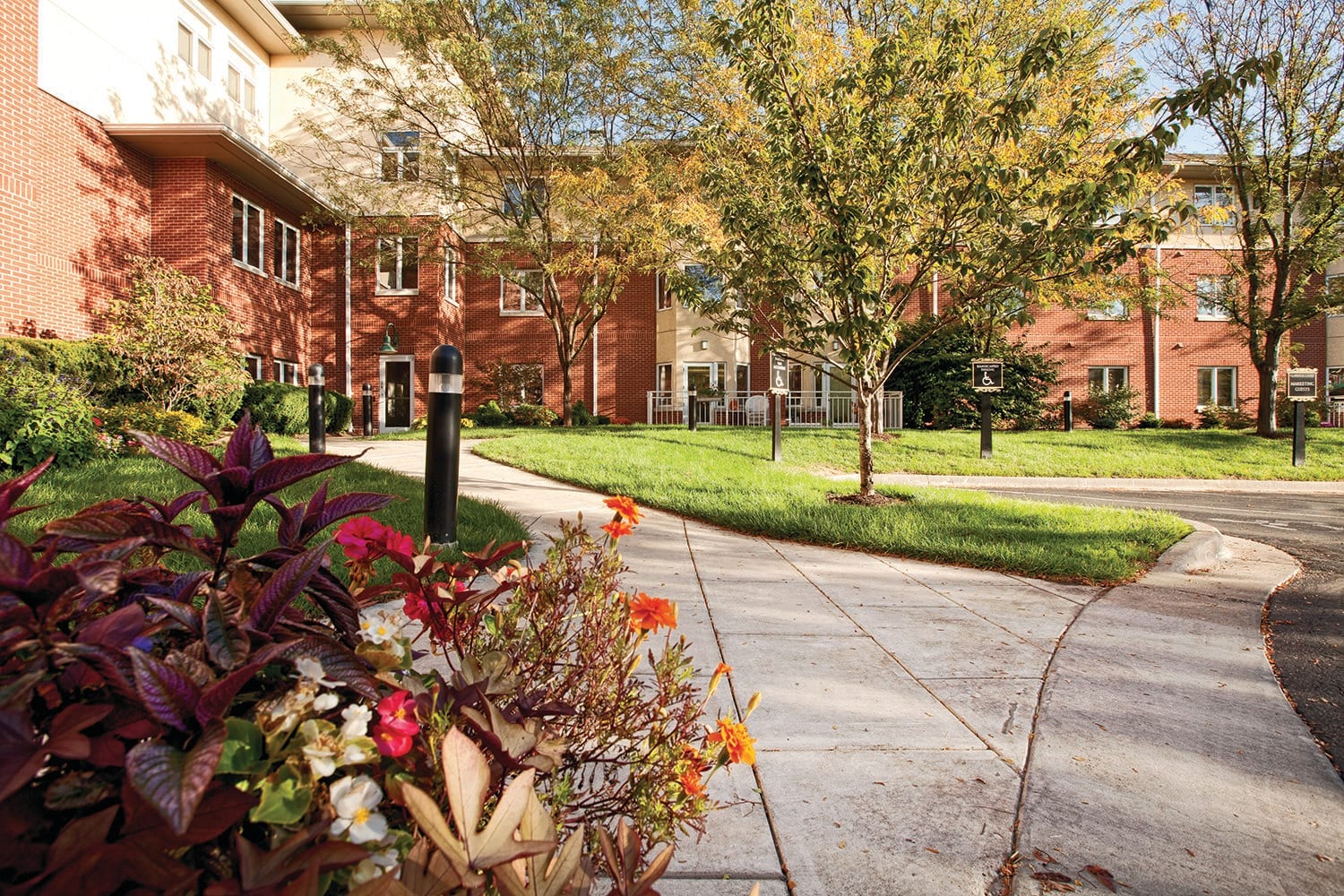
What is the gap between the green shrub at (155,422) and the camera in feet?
29.2

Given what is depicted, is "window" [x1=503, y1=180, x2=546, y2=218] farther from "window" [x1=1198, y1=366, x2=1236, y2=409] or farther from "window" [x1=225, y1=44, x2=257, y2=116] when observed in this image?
"window" [x1=1198, y1=366, x2=1236, y2=409]

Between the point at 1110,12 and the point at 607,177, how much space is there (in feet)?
32.2

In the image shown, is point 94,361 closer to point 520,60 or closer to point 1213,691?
point 520,60

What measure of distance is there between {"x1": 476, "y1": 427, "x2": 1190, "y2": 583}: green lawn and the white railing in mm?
11423

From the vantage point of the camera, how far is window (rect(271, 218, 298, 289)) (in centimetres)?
1823

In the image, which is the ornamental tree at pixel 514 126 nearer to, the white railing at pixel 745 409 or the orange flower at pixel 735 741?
the white railing at pixel 745 409

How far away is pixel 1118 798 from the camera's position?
6.61ft

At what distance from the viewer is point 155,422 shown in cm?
954

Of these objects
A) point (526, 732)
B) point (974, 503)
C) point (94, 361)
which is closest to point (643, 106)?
point (94, 361)

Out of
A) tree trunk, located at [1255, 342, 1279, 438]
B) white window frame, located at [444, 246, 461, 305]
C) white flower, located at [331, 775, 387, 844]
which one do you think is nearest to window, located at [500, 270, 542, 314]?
white window frame, located at [444, 246, 461, 305]

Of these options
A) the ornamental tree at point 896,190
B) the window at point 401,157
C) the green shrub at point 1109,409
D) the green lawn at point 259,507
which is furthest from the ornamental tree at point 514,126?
the green shrub at point 1109,409

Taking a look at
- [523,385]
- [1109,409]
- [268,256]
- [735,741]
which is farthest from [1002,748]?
[1109,409]

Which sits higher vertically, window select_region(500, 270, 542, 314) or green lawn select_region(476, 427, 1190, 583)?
window select_region(500, 270, 542, 314)

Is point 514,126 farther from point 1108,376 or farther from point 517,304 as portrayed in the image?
point 1108,376
